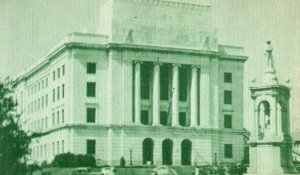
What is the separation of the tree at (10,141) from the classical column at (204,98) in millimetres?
46041

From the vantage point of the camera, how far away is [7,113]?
2839 cm

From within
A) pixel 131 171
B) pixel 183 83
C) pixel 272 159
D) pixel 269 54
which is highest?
pixel 183 83

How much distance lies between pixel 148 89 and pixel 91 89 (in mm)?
6348

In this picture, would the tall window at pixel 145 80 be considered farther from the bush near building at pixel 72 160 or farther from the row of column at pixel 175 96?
the bush near building at pixel 72 160

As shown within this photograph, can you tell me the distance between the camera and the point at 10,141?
27625 mm

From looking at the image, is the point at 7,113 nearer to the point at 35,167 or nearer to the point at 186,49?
the point at 35,167

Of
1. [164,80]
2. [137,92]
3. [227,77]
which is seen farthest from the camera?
[227,77]

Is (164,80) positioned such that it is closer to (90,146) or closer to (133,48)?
(133,48)

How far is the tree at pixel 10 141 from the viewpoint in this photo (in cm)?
2702

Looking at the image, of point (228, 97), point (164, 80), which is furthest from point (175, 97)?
point (228, 97)

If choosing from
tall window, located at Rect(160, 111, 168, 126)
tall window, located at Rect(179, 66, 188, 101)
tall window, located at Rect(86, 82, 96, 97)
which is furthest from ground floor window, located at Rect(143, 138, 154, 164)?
tall window, located at Rect(86, 82, 96, 97)

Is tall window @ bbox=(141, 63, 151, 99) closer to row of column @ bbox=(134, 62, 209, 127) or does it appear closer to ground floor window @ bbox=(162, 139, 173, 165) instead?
row of column @ bbox=(134, 62, 209, 127)

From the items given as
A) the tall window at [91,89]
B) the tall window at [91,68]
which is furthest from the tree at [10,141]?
the tall window at [91,68]

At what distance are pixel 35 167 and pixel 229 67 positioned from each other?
4927 centimetres
